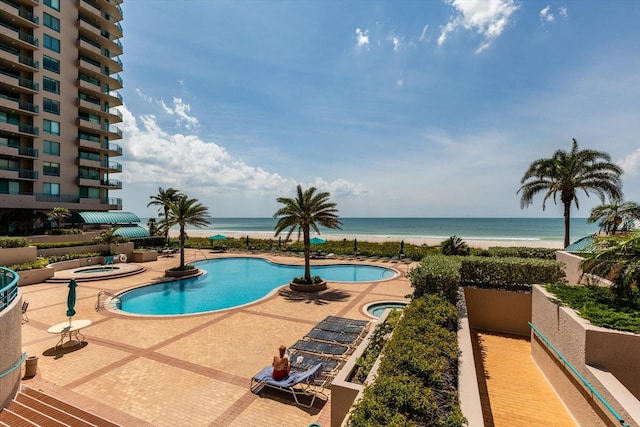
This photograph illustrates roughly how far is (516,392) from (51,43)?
187 feet

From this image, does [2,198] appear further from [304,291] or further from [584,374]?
[584,374]

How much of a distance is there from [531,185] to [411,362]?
2353 centimetres

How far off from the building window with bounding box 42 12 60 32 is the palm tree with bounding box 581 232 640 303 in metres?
57.5

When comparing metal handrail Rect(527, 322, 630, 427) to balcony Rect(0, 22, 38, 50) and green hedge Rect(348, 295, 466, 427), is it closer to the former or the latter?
green hedge Rect(348, 295, 466, 427)

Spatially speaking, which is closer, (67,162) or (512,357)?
(512,357)

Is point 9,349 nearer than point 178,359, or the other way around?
point 9,349

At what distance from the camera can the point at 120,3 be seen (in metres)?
47.4

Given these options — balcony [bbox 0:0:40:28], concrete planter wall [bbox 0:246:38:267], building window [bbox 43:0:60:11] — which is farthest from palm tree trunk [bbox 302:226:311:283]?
building window [bbox 43:0:60:11]

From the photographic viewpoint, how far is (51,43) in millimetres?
38531

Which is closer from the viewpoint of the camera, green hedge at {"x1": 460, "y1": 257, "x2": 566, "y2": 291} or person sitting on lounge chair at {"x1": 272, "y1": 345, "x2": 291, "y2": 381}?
person sitting on lounge chair at {"x1": 272, "y1": 345, "x2": 291, "y2": 381}

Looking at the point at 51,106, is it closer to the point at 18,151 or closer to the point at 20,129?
the point at 20,129

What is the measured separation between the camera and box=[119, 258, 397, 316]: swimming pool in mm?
17281

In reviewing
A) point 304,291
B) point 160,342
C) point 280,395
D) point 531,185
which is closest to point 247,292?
point 304,291

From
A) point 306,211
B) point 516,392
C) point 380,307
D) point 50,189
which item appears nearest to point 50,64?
point 50,189
